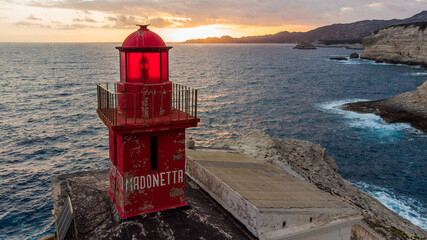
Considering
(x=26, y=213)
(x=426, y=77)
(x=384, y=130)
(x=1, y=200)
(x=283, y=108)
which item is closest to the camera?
(x=26, y=213)

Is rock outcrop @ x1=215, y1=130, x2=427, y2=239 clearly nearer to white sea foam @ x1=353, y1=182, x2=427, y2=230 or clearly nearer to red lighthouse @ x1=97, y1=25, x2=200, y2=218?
white sea foam @ x1=353, y1=182, x2=427, y2=230

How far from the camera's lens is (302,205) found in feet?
35.8

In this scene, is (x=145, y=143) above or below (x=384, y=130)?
above

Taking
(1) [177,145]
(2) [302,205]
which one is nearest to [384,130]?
(2) [302,205]

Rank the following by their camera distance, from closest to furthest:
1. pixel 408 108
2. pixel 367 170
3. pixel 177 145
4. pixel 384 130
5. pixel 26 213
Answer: pixel 177 145 → pixel 26 213 → pixel 367 170 → pixel 384 130 → pixel 408 108

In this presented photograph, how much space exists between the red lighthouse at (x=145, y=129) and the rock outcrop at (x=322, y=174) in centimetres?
783

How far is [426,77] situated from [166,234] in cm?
9631

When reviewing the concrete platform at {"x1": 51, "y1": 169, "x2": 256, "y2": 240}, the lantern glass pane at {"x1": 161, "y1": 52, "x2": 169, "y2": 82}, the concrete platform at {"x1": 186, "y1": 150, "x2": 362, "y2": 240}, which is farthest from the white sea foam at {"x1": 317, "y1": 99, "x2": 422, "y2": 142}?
the lantern glass pane at {"x1": 161, "y1": 52, "x2": 169, "y2": 82}

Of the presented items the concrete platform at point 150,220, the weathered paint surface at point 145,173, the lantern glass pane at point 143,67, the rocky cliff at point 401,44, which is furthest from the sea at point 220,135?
the rocky cliff at point 401,44

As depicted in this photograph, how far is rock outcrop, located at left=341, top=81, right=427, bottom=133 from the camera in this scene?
140ft

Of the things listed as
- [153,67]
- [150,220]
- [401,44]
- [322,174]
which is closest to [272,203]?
[150,220]

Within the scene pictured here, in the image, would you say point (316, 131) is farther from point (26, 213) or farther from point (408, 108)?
point (26, 213)

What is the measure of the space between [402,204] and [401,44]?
4326 inches

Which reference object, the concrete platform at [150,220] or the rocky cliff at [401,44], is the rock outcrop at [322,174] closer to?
the concrete platform at [150,220]
